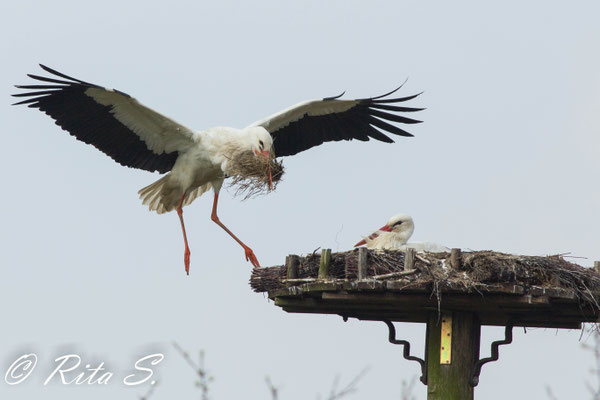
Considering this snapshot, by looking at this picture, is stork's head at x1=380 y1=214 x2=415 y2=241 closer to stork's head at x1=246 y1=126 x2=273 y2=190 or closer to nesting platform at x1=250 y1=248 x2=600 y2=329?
stork's head at x1=246 y1=126 x2=273 y2=190

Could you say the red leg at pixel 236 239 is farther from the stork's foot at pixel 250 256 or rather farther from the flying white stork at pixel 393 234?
the flying white stork at pixel 393 234

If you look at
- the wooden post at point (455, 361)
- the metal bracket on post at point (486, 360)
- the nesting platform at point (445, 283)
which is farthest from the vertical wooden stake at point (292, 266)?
the metal bracket on post at point (486, 360)

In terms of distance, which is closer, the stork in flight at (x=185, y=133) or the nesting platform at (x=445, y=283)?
the nesting platform at (x=445, y=283)

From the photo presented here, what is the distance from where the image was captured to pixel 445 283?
212 inches

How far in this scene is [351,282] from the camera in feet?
18.2

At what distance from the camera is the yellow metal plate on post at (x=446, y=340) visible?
5.98 metres

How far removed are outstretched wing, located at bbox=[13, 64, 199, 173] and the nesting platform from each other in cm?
282

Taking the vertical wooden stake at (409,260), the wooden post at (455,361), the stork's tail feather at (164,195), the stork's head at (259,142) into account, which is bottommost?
the wooden post at (455,361)

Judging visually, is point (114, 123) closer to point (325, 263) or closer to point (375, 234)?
point (375, 234)

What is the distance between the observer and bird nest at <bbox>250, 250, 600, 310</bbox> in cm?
540

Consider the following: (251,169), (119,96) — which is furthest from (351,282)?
(119,96)

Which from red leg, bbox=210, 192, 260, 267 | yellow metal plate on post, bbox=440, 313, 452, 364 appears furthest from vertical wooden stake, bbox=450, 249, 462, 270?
red leg, bbox=210, 192, 260, 267

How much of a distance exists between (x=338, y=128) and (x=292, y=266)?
3438mm

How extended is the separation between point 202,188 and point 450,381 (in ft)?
12.3
